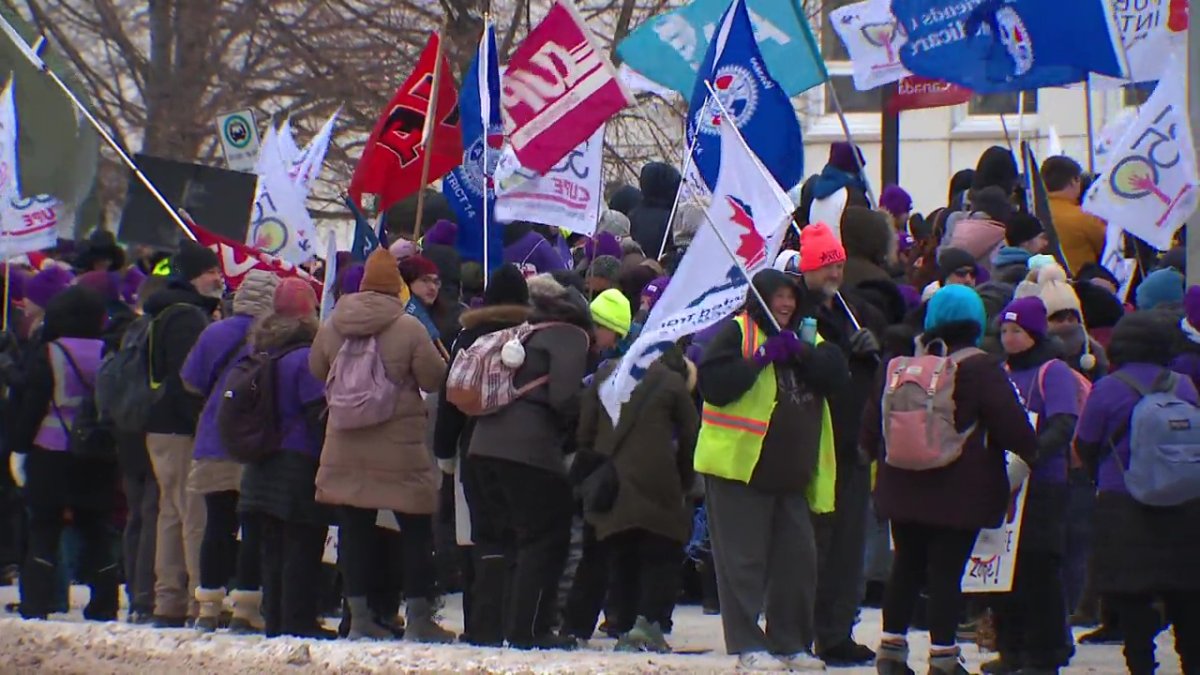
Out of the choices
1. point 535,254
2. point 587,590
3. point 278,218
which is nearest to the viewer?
point 587,590

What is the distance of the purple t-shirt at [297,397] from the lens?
11.3m

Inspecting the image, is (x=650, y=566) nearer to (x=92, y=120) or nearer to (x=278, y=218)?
(x=278, y=218)

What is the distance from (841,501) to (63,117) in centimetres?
664

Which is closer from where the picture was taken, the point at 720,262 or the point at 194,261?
the point at 720,262

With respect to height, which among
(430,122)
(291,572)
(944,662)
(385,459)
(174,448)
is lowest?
(944,662)

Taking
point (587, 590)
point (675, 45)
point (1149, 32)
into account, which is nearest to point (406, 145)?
point (675, 45)

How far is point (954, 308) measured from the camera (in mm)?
9750

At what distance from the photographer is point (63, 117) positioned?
15.2m

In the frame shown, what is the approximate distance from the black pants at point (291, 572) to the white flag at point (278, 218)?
367 centimetres

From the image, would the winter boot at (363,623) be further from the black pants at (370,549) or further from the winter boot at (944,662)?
the winter boot at (944,662)

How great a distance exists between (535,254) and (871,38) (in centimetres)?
266

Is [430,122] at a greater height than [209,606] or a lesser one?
greater

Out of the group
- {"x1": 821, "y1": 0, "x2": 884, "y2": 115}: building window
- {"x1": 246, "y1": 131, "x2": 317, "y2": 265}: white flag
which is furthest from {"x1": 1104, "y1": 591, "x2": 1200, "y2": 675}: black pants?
{"x1": 821, "y1": 0, "x2": 884, "y2": 115}: building window

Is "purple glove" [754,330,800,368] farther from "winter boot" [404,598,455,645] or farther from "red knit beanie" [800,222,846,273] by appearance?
"winter boot" [404,598,455,645]
